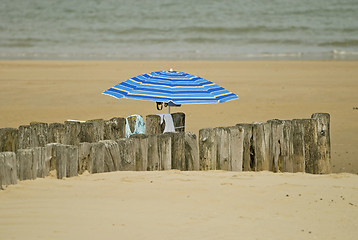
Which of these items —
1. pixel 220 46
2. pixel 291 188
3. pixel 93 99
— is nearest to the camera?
pixel 291 188

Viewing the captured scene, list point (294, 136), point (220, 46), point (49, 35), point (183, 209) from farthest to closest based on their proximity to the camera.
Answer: point (49, 35), point (220, 46), point (294, 136), point (183, 209)

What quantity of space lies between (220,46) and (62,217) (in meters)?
24.5

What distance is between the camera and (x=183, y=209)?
6.52 metres

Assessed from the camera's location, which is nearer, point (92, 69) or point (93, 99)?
point (93, 99)

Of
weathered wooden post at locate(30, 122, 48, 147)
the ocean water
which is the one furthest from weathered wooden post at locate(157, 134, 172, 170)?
the ocean water

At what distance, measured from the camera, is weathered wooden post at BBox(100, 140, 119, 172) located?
7.56 metres

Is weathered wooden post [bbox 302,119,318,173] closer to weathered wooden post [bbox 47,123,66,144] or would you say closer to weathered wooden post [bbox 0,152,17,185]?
weathered wooden post [bbox 47,123,66,144]

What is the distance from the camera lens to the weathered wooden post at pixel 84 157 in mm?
7477

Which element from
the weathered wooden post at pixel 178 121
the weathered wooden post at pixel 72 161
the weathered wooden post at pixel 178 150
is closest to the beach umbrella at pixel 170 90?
the weathered wooden post at pixel 178 121

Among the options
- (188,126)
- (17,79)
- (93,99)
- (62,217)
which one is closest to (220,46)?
(17,79)

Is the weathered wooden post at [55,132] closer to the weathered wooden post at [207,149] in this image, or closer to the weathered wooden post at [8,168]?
the weathered wooden post at [8,168]

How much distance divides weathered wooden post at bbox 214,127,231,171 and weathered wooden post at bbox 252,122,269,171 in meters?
0.32

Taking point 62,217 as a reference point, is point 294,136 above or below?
above

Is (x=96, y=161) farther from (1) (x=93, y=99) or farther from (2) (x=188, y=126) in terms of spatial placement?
(1) (x=93, y=99)
